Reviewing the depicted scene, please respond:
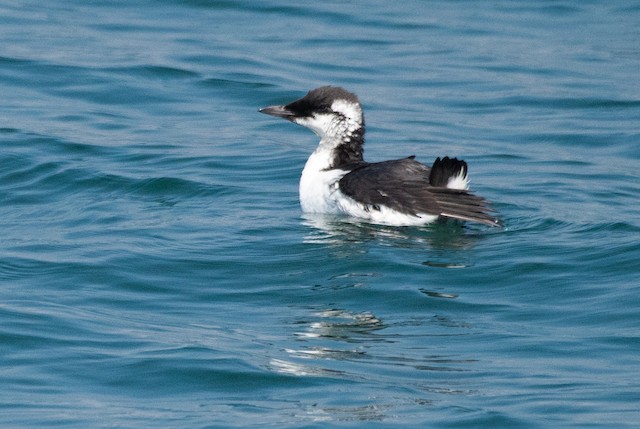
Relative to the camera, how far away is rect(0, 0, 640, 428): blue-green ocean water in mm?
6855

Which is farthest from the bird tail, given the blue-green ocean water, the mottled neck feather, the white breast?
the mottled neck feather

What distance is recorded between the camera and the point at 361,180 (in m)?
10.0

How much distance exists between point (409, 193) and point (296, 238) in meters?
0.86

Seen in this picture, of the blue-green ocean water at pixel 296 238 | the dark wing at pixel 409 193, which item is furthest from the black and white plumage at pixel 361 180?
the blue-green ocean water at pixel 296 238

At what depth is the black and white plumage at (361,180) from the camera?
9.64 m

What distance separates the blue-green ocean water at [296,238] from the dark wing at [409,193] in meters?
0.20

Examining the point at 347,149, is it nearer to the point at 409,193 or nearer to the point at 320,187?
the point at 320,187

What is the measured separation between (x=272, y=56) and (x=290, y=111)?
19.7 ft

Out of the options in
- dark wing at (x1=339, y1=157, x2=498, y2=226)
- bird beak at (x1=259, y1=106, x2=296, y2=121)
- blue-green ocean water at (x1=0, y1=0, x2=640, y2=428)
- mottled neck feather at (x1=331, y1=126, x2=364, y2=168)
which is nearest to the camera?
blue-green ocean water at (x1=0, y1=0, x2=640, y2=428)

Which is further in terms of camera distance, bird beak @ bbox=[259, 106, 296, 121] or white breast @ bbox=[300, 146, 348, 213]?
bird beak @ bbox=[259, 106, 296, 121]

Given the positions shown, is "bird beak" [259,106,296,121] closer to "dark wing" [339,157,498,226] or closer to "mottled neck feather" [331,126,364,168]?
"mottled neck feather" [331,126,364,168]

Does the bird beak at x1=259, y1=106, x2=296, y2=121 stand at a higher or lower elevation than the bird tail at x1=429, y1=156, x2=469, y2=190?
higher

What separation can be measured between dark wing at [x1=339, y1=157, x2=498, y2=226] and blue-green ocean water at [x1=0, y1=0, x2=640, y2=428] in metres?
0.20

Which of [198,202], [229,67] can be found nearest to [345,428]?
[198,202]
